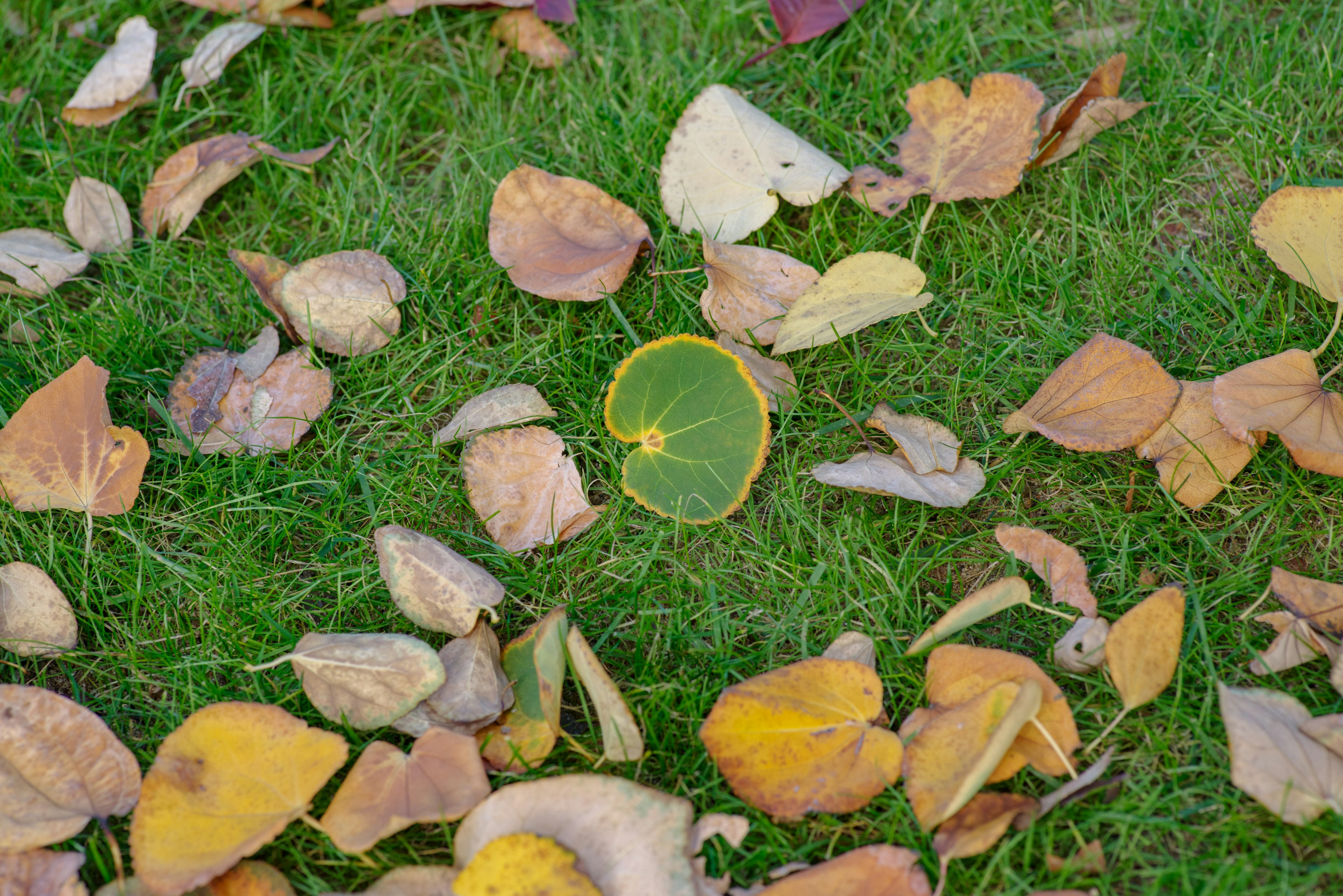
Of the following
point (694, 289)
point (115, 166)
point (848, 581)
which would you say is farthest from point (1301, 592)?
point (115, 166)

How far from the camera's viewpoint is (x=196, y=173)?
88.6 inches

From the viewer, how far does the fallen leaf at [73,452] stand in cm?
185

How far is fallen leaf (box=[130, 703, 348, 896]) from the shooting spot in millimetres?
1408

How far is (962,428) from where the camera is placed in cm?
188

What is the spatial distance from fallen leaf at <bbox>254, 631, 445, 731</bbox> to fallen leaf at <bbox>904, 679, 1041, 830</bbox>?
0.77 meters

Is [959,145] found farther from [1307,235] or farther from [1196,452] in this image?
[1196,452]

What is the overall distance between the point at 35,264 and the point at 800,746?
2.00m

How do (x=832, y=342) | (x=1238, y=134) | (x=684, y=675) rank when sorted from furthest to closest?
(x=1238, y=134), (x=832, y=342), (x=684, y=675)

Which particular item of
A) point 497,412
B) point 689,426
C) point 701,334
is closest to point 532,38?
point 701,334

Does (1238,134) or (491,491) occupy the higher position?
(1238,134)

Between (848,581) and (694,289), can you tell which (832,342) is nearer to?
(694,289)

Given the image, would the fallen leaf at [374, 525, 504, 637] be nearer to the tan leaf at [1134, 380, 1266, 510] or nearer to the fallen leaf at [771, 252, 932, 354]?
the fallen leaf at [771, 252, 932, 354]

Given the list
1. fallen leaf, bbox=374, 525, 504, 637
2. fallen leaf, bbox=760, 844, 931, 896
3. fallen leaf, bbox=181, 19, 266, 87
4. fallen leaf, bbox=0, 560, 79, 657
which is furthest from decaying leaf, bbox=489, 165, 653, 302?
fallen leaf, bbox=760, 844, 931, 896

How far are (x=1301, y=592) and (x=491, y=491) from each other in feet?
4.68
